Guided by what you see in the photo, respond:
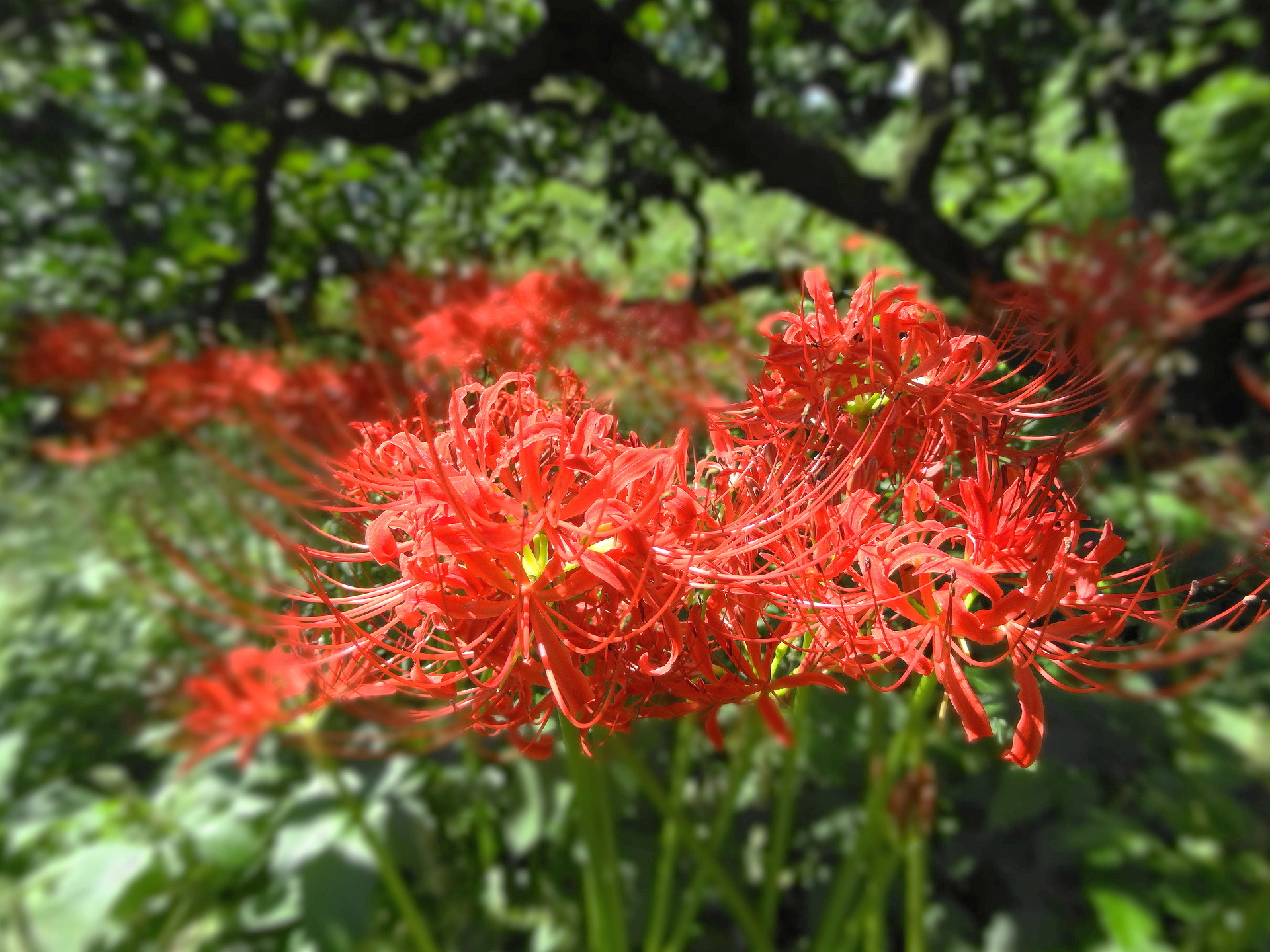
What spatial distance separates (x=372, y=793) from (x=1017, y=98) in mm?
2102

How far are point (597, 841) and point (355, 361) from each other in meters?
0.86

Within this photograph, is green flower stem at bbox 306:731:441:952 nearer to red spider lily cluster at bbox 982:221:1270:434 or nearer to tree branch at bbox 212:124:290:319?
red spider lily cluster at bbox 982:221:1270:434

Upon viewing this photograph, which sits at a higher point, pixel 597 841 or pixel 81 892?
pixel 81 892

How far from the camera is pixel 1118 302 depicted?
0.83 metres

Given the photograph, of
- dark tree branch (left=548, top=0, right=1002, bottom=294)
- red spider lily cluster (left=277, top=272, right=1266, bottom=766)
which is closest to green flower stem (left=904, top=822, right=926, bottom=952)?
red spider lily cluster (left=277, top=272, right=1266, bottom=766)

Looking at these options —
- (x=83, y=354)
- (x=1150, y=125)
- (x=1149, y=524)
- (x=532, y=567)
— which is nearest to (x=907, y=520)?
(x=532, y=567)

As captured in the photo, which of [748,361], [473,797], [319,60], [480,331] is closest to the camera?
[748,361]

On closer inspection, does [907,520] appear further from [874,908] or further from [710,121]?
[710,121]

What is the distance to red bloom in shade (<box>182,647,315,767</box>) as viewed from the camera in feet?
3.00

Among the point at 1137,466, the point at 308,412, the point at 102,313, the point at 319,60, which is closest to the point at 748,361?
the point at 1137,466

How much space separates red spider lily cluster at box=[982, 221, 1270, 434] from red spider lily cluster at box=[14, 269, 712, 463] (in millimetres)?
318

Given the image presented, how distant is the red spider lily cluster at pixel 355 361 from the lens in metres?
0.59

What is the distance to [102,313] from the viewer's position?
1.95 meters

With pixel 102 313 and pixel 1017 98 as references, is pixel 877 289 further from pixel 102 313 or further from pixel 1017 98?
pixel 102 313
